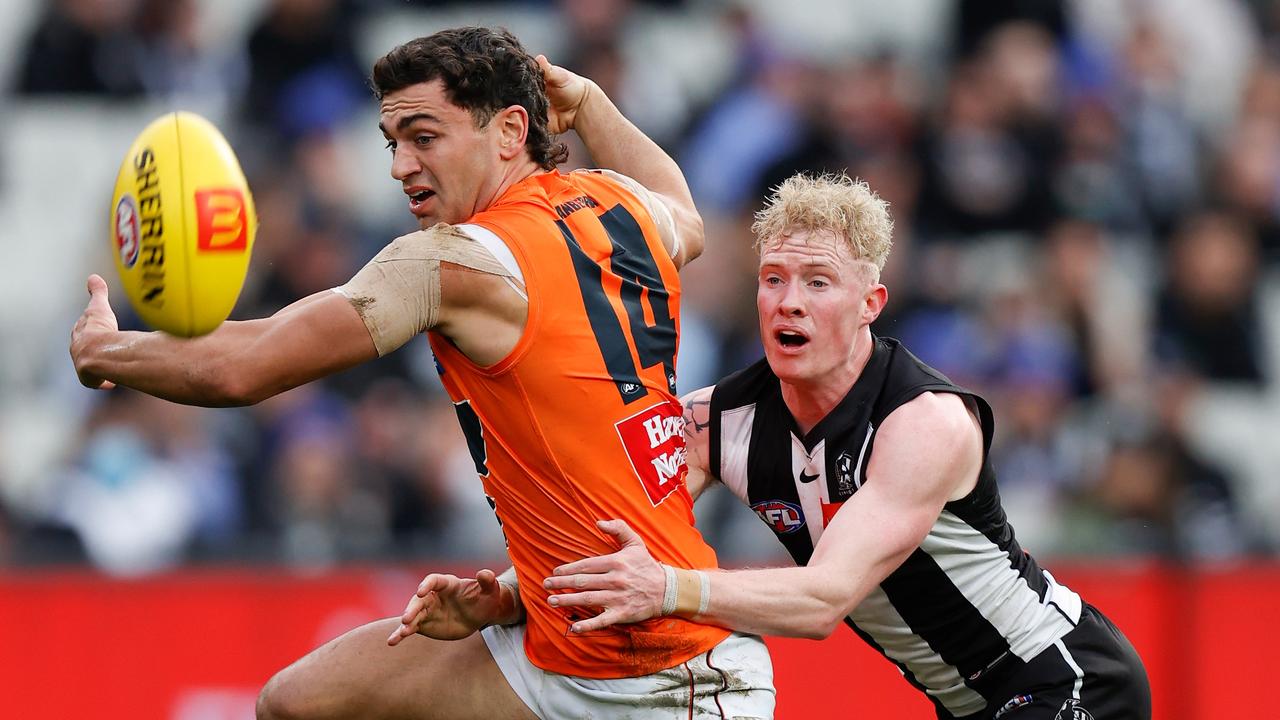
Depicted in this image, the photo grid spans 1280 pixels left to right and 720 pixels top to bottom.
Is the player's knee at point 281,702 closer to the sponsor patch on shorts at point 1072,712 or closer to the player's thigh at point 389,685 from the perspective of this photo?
the player's thigh at point 389,685

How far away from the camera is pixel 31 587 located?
743 centimetres

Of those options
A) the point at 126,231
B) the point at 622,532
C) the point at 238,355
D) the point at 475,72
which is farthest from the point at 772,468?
the point at 126,231

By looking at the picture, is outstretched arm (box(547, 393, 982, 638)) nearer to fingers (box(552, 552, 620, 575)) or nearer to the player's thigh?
fingers (box(552, 552, 620, 575))

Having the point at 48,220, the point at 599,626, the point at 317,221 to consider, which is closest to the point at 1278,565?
the point at 599,626

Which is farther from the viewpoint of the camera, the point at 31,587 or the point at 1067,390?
the point at 1067,390

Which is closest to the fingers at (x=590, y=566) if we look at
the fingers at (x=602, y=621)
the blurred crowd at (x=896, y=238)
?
the fingers at (x=602, y=621)

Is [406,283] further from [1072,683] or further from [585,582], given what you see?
[1072,683]

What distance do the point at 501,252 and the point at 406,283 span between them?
281mm

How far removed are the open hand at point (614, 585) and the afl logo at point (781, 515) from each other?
98 centimetres

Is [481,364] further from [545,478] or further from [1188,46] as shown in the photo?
[1188,46]

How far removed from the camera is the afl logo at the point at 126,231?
13.9 feet

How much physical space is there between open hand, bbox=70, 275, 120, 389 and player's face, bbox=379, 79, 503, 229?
0.86 metres

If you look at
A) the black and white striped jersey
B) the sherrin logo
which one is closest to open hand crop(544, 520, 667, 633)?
the black and white striped jersey

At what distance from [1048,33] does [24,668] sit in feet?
24.6
